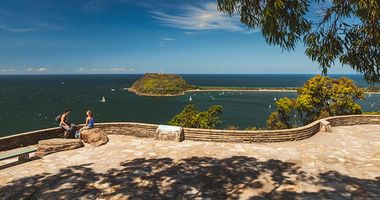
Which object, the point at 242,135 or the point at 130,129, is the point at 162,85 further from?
the point at 242,135

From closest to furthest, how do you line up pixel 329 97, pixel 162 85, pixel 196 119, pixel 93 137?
pixel 93 137 → pixel 329 97 → pixel 196 119 → pixel 162 85

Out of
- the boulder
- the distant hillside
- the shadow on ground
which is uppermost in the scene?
the boulder

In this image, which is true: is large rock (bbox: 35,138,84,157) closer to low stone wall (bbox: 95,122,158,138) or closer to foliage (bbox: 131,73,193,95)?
low stone wall (bbox: 95,122,158,138)

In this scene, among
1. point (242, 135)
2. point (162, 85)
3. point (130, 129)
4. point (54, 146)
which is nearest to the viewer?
point (54, 146)

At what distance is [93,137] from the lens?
11.3 meters

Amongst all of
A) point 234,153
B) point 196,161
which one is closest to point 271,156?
point 234,153

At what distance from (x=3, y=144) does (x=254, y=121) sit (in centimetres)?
6586

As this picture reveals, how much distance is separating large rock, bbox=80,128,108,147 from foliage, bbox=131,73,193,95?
123460mm

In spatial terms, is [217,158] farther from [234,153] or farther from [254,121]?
[254,121]

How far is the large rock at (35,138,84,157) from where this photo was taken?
32.0 ft

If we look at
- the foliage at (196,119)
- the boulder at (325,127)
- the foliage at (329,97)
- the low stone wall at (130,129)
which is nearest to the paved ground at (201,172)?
the low stone wall at (130,129)

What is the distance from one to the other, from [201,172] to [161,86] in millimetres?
135580

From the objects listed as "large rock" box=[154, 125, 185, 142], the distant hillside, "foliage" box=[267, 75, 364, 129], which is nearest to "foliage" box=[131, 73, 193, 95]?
the distant hillside

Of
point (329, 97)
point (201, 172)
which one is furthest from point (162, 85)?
point (201, 172)
